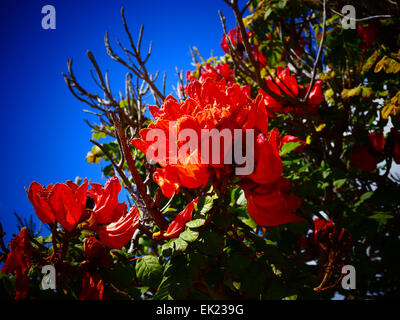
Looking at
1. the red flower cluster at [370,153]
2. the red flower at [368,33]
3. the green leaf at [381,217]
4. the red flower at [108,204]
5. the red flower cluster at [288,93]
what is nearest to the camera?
the red flower at [108,204]

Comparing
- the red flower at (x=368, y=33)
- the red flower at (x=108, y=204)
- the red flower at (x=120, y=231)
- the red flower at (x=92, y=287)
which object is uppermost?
the red flower at (x=368, y=33)

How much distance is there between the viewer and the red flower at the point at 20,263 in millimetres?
849

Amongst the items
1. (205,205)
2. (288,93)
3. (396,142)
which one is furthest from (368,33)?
(205,205)

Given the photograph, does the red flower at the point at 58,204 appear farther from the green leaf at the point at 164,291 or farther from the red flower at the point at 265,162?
the red flower at the point at 265,162

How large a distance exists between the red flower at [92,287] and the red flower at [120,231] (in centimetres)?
12

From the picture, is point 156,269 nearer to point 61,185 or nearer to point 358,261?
point 61,185

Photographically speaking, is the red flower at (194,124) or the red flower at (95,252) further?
the red flower at (95,252)

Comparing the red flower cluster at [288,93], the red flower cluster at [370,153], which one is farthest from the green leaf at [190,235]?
the red flower cluster at [370,153]

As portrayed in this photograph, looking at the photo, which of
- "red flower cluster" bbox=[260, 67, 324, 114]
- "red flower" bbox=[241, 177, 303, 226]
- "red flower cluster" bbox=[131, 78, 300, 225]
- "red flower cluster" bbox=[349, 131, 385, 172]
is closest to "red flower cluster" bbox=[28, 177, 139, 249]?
"red flower cluster" bbox=[131, 78, 300, 225]

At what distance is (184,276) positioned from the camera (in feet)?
Answer: 2.66

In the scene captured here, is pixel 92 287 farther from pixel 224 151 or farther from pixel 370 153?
pixel 370 153

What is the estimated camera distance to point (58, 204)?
0.90 m

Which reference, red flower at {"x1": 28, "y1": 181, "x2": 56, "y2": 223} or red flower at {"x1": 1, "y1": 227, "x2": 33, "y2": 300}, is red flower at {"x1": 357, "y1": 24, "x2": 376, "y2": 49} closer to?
red flower at {"x1": 28, "y1": 181, "x2": 56, "y2": 223}

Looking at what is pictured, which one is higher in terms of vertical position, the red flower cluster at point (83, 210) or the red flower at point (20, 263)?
the red flower cluster at point (83, 210)
